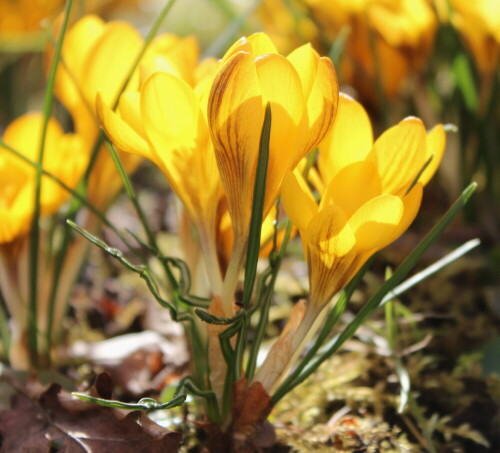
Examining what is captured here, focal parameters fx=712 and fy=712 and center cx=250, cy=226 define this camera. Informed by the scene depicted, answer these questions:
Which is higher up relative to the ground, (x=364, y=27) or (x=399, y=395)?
(x=364, y=27)

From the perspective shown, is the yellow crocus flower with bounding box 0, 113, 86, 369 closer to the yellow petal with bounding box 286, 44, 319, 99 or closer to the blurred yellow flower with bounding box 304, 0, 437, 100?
the yellow petal with bounding box 286, 44, 319, 99

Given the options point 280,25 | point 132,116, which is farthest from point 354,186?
point 280,25

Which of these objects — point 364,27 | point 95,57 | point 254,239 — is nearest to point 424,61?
point 364,27

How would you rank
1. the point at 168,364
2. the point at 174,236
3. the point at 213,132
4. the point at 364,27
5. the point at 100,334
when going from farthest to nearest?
the point at 174,236 < the point at 364,27 < the point at 100,334 < the point at 168,364 < the point at 213,132

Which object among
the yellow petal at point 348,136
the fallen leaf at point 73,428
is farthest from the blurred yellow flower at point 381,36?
the fallen leaf at point 73,428

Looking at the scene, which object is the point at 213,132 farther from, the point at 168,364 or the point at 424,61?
the point at 424,61

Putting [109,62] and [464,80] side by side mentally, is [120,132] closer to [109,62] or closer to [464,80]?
[109,62]

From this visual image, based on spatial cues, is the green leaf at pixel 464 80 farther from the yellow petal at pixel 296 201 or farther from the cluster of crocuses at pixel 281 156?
the yellow petal at pixel 296 201
